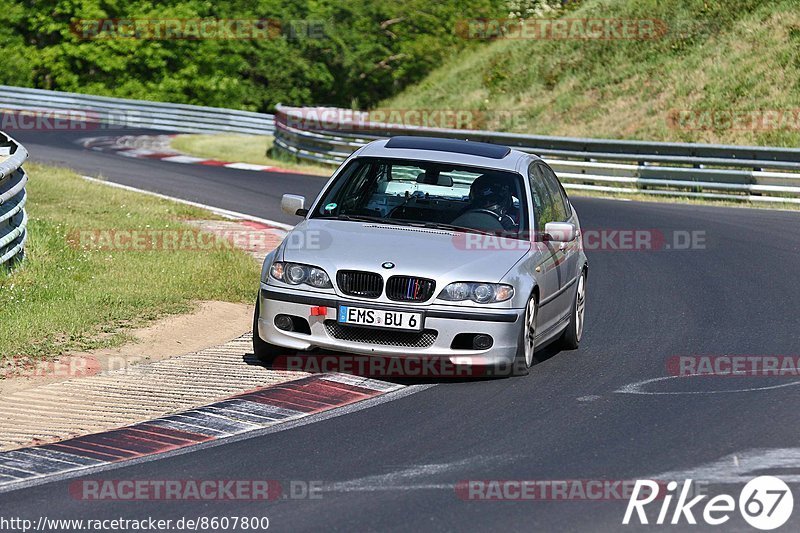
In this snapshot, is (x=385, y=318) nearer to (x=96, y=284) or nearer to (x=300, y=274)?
(x=300, y=274)

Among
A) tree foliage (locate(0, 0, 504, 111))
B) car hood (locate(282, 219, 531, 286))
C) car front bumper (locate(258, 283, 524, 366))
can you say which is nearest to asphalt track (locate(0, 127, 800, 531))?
car front bumper (locate(258, 283, 524, 366))

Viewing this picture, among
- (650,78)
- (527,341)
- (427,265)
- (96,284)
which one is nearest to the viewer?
(427,265)

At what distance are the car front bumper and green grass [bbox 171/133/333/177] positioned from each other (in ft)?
56.5

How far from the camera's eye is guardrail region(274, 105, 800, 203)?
2223cm

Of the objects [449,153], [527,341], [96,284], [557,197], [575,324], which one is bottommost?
[96,284]

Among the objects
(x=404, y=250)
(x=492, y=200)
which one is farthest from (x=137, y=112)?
(x=404, y=250)

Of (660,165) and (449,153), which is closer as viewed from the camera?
(449,153)

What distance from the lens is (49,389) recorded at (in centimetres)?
880

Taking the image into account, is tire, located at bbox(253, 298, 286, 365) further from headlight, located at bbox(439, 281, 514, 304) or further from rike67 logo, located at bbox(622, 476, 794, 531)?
rike67 logo, located at bbox(622, 476, 794, 531)

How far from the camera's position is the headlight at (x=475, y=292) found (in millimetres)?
8930

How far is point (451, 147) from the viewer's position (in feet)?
34.4

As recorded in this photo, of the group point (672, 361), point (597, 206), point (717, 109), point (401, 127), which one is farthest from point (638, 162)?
point (672, 361)

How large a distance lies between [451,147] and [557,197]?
107 cm

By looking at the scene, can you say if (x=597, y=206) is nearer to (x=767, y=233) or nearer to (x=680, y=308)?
Answer: (x=767, y=233)
